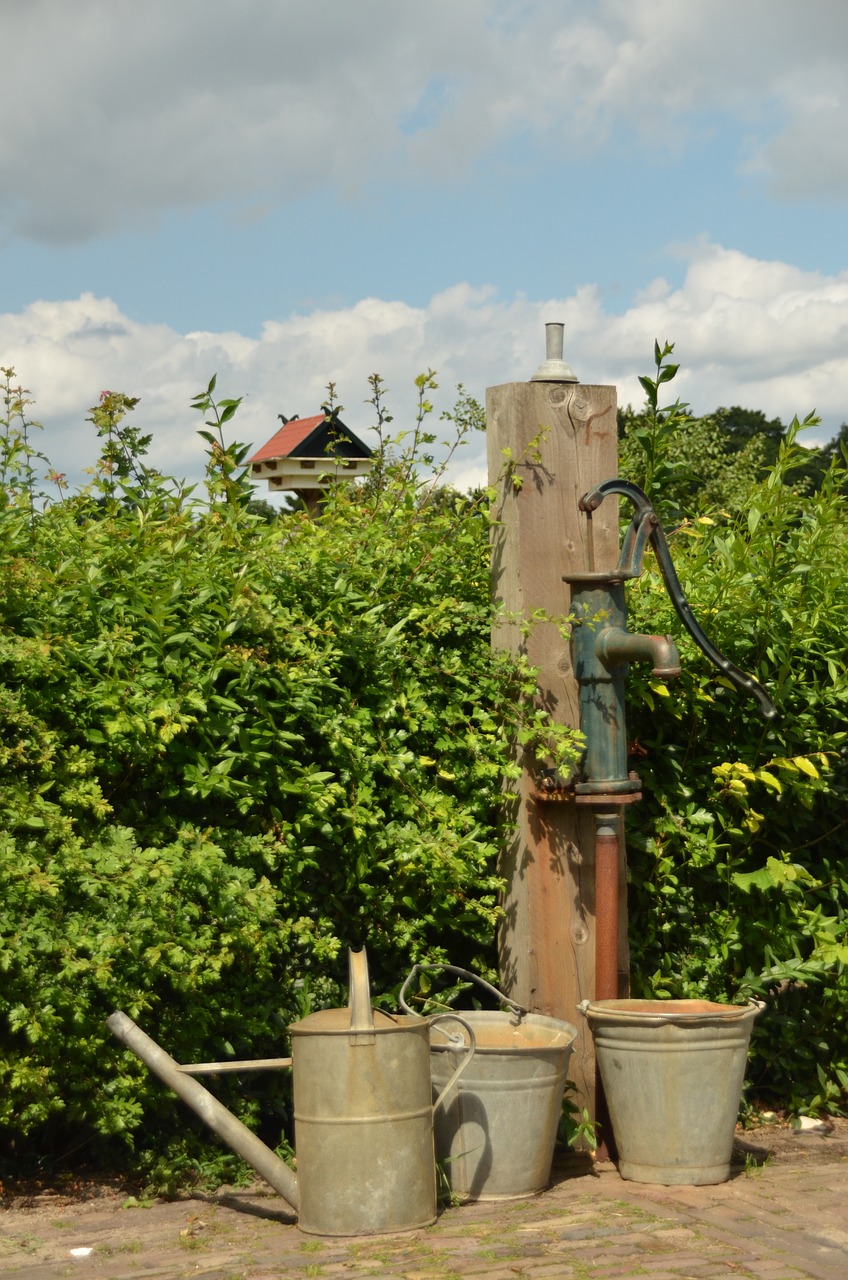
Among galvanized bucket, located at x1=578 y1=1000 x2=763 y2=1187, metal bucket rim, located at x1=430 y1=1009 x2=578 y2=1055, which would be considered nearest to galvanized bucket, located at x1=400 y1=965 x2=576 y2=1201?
metal bucket rim, located at x1=430 y1=1009 x2=578 y2=1055

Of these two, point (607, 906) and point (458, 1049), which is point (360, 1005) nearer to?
point (458, 1049)

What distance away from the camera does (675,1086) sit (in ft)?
15.7

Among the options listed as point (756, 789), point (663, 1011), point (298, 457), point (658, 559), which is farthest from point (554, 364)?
point (298, 457)

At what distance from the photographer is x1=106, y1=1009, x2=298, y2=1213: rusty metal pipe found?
A: 167 inches

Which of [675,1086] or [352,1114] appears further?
[675,1086]

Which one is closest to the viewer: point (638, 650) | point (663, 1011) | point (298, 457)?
point (638, 650)

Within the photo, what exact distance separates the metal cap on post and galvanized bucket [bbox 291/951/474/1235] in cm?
241

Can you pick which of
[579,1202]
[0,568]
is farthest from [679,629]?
[0,568]

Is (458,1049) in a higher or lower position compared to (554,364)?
lower

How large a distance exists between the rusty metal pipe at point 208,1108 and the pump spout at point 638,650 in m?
2.04

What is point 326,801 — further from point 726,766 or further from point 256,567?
point 726,766

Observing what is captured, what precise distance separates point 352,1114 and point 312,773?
1.09 meters

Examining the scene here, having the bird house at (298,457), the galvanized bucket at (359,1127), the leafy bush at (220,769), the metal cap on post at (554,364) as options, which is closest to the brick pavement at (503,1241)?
the galvanized bucket at (359,1127)

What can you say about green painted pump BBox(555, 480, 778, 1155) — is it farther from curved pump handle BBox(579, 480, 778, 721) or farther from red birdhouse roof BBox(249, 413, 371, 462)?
red birdhouse roof BBox(249, 413, 371, 462)
